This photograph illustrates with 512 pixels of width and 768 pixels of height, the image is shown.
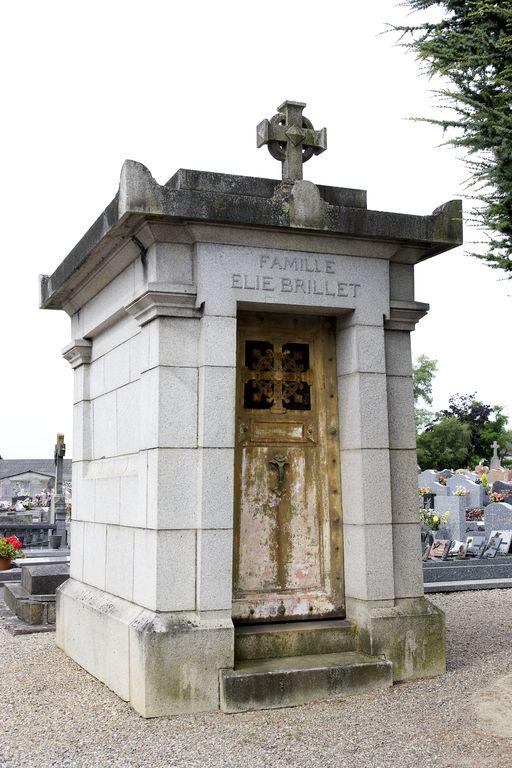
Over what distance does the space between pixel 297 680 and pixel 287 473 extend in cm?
154

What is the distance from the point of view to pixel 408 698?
18.6 ft

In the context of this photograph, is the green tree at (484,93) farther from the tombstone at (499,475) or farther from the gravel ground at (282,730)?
the tombstone at (499,475)

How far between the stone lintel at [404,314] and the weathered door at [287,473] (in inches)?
18.3

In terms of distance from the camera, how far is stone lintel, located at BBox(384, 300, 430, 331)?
259 inches

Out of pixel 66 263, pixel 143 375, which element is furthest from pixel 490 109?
pixel 143 375

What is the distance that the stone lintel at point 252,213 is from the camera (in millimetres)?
5668

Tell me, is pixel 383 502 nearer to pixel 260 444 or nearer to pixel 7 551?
pixel 260 444

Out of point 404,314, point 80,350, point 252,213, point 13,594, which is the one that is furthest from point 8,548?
point 252,213

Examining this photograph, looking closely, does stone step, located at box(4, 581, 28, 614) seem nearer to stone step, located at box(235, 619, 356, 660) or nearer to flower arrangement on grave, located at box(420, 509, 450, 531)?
stone step, located at box(235, 619, 356, 660)

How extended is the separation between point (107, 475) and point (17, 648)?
2.11 meters

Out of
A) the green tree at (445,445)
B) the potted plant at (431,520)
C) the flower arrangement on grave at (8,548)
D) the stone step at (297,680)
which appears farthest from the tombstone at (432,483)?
the green tree at (445,445)

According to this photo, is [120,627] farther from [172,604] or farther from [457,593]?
[457,593]

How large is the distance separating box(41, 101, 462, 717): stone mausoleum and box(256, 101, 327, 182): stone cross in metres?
0.01

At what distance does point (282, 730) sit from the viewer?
5102mm
